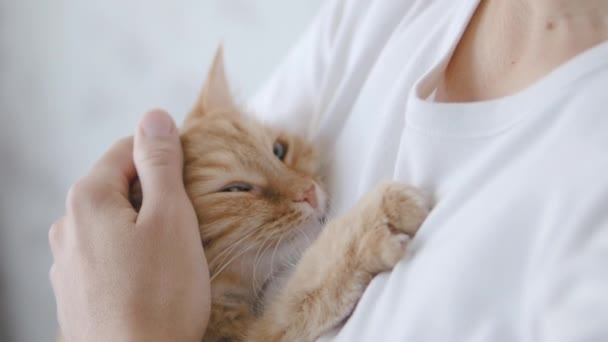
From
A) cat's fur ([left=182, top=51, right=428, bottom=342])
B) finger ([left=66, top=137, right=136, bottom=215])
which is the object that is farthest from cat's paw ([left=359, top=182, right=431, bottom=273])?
finger ([left=66, top=137, right=136, bottom=215])

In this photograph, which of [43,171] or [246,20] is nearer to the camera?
[246,20]

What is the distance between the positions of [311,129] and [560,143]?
1.82 ft

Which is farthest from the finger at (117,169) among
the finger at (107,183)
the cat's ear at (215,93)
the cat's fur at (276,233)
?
the cat's ear at (215,93)

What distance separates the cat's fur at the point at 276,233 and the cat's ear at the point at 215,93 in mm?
99

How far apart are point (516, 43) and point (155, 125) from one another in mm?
586

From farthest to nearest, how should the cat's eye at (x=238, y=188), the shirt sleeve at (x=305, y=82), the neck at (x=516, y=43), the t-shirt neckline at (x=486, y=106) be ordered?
the shirt sleeve at (x=305, y=82)
the cat's eye at (x=238, y=188)
the neck at (x=516, y=43)
the t-shirt neckline at (x=486, y=106)

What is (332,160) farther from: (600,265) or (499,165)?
(600,265)

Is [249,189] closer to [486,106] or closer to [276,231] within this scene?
[276,231]

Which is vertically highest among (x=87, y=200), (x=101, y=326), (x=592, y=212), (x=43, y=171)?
(x=592, y=212)

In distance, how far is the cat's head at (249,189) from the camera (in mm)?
908

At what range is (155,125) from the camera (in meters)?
0.94

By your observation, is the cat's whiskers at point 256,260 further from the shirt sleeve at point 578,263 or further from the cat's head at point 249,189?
the shirt sleeve at point 578,263

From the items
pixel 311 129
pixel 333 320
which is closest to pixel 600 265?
pixel 333 320

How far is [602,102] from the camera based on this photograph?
570 millimetres
